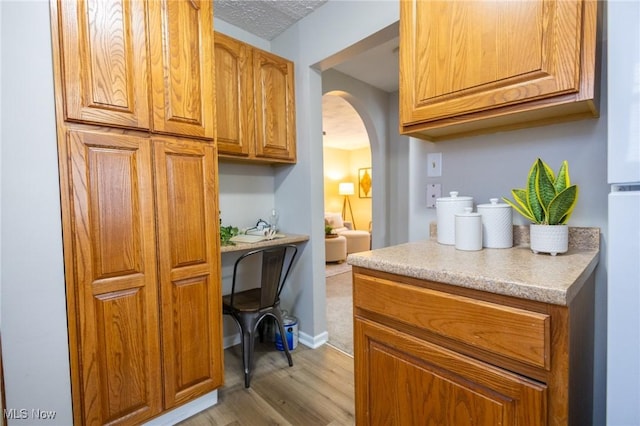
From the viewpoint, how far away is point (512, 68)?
3.22ft

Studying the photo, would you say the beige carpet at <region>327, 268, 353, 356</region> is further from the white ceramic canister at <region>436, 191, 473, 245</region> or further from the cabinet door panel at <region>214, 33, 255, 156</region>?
the cabinet door panel at <region>214, 33, 255, 156</region>

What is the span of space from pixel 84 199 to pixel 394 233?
338 centimetres

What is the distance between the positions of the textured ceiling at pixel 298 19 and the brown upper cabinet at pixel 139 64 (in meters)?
0.69

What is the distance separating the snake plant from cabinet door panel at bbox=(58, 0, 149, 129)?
1603 millimetres

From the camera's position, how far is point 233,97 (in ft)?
6.76

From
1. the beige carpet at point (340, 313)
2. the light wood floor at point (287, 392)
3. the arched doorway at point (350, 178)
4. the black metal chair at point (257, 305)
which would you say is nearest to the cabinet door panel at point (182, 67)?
the black metal chair at point (257, 305)

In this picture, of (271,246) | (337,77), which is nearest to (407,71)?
(271,246)

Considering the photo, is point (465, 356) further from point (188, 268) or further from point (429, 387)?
point (188, 268)

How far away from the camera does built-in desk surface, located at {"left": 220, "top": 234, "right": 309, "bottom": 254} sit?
1931 mm

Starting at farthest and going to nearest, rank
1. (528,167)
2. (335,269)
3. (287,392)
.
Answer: (335,269) → (287,392) → (528,167)

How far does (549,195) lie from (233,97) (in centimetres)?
188

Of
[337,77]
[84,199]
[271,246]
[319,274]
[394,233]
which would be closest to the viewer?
[84,199]

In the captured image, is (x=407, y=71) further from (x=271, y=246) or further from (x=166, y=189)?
(x=271, y=246)

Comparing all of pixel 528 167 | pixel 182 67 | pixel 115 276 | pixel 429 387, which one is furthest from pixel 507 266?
pixel 182 67
